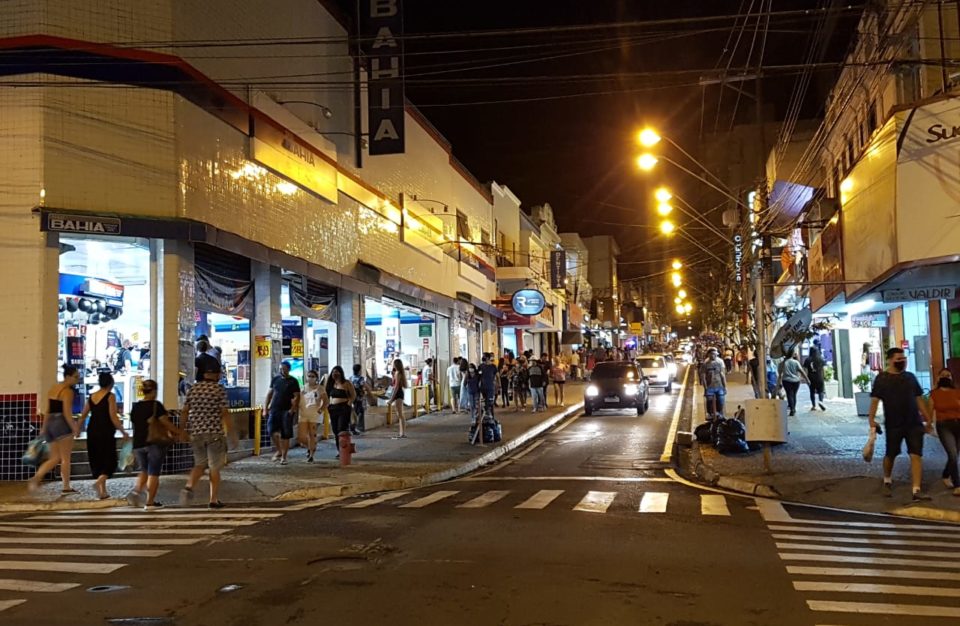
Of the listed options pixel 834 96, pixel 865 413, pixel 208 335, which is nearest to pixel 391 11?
pixel 208 335

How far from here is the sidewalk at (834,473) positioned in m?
10.3

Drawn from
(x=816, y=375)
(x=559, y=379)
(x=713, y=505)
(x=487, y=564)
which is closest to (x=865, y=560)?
(x=713, y=505)

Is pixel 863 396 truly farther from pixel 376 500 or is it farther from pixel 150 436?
pixel 150 436

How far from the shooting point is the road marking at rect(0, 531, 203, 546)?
805cm

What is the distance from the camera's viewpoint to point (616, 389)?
24422 mm

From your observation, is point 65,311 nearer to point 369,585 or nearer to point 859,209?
point 369,585

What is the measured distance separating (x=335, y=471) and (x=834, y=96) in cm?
1686

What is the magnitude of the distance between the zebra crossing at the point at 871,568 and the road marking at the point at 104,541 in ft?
18.8

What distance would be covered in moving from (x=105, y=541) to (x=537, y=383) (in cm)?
1808

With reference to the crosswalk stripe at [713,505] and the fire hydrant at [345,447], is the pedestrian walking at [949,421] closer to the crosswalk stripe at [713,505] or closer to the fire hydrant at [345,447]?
the crosswalk stripe at [713,505]

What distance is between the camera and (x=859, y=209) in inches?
626

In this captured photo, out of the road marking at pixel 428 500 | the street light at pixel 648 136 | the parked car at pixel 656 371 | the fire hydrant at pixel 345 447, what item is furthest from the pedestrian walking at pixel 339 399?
the parked car at pixel 656 371

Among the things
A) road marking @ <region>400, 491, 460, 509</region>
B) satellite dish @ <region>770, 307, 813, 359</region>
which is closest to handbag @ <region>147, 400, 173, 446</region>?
road marking @ <region>400, 491, 460, 509</region>

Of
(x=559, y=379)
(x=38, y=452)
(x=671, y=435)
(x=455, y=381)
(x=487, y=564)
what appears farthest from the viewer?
(x=559, y=379)
